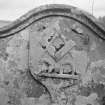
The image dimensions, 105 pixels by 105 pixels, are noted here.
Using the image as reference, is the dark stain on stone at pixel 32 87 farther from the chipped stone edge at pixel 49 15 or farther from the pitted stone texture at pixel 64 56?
the chipped stone edge at pixel 49 15

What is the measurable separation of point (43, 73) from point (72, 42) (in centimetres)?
53

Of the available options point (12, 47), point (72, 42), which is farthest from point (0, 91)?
point (72, 42)

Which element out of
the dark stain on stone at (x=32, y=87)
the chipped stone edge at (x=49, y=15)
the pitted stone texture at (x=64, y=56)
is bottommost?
the dark stain on stone at (x=32, y=87)

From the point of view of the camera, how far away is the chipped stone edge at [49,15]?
3635mm

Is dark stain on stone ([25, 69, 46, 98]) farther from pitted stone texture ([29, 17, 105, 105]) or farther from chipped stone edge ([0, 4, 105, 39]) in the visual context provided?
chipped stone edge ([0, 4, 105, 39])

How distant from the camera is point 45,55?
3.69 metres

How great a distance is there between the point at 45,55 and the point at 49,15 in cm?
49

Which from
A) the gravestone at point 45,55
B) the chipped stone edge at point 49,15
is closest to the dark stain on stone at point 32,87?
the gravestone at point 45,55

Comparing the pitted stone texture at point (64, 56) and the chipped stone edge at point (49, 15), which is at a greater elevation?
the chipped stone edge at point (49, 15)

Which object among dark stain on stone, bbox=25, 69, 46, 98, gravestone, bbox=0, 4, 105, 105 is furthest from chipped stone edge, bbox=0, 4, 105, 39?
dark stain on stone, bbox=25, 69, 46, 98

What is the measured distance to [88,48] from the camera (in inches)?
148

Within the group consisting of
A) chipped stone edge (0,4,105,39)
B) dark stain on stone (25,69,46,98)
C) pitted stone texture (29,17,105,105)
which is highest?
chipped stone edge (0,4,105,39)

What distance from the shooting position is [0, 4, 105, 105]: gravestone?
3.68 m

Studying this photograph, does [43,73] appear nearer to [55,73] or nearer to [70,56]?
[55,73]
